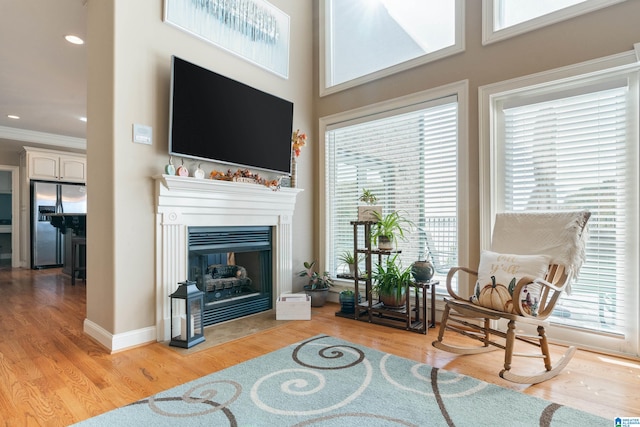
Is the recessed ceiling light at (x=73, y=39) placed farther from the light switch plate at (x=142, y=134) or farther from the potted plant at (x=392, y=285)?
the potted plant at (x=392, y=285)

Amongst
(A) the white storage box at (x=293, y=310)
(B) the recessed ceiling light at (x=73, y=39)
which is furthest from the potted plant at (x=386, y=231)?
(B) the recessed ceiling light at (x=73, y=39)

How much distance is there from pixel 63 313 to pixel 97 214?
1.45 metres

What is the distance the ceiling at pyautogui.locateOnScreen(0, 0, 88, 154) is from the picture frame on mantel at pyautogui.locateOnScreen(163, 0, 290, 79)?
96 centimetres

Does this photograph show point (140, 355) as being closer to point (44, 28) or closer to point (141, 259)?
point (141, 259)

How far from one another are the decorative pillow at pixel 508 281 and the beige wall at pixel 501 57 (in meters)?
0.57

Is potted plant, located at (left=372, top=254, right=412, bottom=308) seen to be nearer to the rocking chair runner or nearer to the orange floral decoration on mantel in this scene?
the rocking chair runner

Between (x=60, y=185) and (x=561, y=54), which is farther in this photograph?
(x=60, y=185)

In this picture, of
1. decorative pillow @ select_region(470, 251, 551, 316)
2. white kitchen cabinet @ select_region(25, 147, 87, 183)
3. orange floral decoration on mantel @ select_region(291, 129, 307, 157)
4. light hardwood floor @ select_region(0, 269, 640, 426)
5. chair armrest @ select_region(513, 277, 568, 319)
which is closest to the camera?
light hardwood floor @ select_region(0, 269, 640, 426)

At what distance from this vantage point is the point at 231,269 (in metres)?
3.46

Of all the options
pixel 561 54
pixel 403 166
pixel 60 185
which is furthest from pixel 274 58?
pixel 60 185

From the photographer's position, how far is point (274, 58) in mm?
3576

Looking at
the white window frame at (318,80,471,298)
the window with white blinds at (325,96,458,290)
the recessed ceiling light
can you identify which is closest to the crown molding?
the recessed ceiling light

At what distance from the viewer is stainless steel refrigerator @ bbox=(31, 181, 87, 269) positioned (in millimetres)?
6535

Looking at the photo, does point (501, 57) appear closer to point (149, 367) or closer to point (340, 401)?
point (340, 401)
